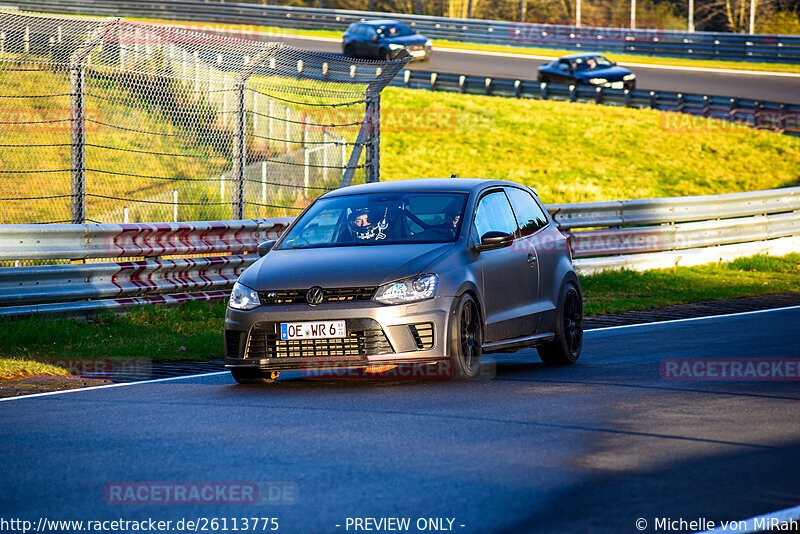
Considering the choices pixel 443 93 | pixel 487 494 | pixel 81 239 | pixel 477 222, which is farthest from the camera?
pixel 443 93

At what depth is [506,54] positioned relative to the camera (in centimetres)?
5144

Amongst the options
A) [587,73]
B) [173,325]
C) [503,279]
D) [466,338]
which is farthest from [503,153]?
[466,338]

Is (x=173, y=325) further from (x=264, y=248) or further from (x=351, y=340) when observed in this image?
(x=351, y=340)

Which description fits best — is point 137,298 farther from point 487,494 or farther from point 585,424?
point 487,494

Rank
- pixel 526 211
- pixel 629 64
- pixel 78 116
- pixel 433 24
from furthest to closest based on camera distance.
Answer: pixel 433 24, pixel 629 64, pixel 78 116, pixel 526 211

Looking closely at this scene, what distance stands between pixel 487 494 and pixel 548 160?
24.8 meters

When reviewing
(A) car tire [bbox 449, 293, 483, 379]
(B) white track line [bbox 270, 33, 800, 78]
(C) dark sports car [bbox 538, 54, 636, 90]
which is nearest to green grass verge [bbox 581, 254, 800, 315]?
(A) car tire [bbox 449, 293, 483, 379]

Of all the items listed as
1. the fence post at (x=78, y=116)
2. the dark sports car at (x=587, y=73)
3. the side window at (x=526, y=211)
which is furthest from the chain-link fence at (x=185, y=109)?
the dark sports car at (x=587, y=73)

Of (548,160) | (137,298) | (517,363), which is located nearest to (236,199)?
(137,298)

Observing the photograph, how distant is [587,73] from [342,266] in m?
33.1

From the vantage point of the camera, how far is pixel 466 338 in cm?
873

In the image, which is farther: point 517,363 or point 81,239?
point 81,239

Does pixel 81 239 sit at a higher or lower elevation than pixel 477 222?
lower

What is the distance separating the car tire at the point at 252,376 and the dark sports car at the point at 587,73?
1254 inches
